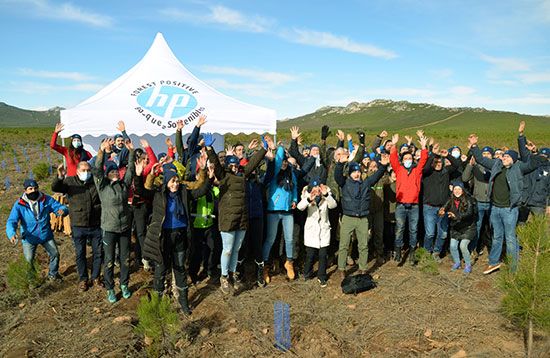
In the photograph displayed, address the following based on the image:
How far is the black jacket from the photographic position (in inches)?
221

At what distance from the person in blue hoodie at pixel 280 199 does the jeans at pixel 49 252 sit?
3246mm

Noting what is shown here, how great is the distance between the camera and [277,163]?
6.05 m

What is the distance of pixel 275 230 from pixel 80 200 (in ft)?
9.53

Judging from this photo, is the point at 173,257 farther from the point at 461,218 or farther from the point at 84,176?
the point at 461,218

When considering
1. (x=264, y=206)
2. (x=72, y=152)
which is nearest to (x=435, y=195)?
(x=264, y=206)

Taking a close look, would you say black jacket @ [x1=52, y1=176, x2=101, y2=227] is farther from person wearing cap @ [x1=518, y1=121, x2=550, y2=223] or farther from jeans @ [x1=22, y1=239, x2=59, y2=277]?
person wearing cap @ [x1=518, y1=121, x2=550, y2=223]

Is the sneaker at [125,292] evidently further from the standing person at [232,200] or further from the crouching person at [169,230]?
the standing person at [232,200]

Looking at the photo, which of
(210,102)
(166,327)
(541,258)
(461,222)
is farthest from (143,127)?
(541,258)

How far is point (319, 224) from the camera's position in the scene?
616 centimetres

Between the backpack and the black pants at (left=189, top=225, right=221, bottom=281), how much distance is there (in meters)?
2.08

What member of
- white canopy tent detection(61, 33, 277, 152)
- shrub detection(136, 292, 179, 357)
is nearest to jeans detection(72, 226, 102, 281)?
shrub detection(136, 292, 179, 357)

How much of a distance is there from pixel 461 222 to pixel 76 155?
6719mm

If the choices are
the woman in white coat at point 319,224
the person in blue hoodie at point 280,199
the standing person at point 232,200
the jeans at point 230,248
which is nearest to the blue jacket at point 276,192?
the person in blue hoodie at point 280,199

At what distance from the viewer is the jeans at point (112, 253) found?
17.6ft
